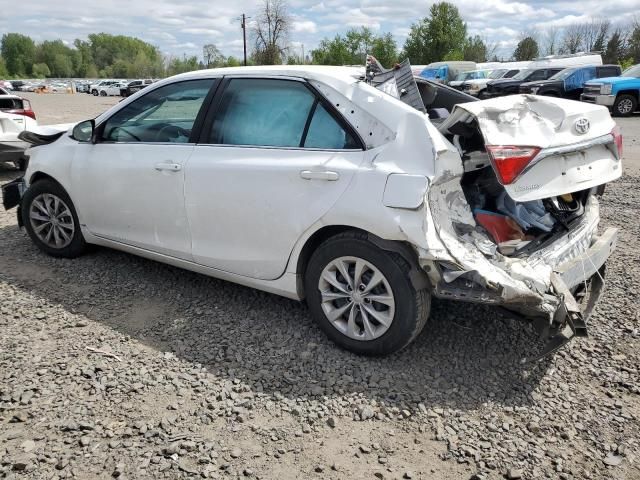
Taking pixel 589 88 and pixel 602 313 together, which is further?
pixel 589 88

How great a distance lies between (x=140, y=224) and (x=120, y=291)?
22.7 inches

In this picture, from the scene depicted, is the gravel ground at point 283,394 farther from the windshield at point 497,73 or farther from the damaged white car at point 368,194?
the windshield at point 497,73

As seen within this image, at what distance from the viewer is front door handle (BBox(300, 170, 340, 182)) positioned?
3.12 meters

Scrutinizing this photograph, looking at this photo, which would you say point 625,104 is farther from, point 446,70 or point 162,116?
point 162,116

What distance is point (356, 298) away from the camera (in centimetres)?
321

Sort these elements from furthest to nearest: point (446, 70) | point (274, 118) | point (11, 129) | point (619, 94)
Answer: point (446, 70) → point (619, 94) → point (11, 129) → point (274, 118)

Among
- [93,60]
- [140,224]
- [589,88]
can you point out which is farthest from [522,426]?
[93,60]

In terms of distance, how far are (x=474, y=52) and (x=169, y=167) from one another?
76.1m

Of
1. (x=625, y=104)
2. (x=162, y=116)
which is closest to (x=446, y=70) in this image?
(x=625, y=104)

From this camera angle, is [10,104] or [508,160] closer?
[508,160]

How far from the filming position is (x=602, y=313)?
391 cm

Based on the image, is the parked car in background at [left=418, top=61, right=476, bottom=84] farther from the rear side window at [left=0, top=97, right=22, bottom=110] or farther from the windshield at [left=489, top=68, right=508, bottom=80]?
the rear side window at [left=0, top=97, right=22, bottom=110]

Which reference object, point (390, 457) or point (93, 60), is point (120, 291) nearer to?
point (390, 457)

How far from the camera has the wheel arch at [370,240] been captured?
298cm
